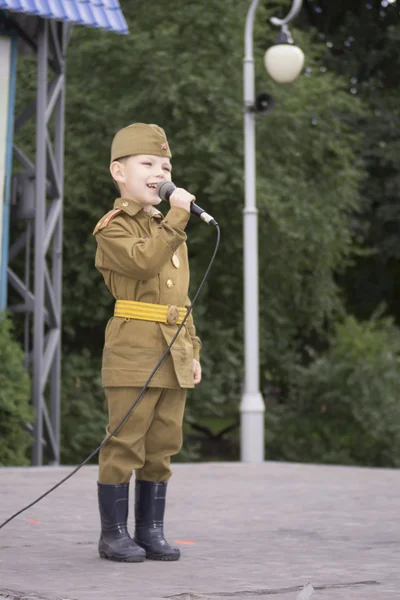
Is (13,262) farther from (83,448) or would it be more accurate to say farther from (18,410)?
(18,410)

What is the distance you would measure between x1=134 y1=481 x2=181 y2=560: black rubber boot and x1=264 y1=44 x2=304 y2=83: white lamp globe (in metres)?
8.05

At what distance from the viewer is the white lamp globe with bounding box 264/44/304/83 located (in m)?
12.3

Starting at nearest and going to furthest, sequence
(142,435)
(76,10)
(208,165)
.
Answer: (142,435), (76,10), (208,165)

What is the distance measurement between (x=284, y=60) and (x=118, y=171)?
7.56 m

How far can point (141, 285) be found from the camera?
16.2 feet

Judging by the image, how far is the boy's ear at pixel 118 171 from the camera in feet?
16.7

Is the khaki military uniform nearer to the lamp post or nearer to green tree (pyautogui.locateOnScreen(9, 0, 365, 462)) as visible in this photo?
Answer: the lamp post

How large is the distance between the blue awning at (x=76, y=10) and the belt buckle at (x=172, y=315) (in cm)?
556

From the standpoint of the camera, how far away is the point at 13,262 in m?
15.5

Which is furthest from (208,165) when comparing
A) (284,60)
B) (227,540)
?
Result: (227,540)

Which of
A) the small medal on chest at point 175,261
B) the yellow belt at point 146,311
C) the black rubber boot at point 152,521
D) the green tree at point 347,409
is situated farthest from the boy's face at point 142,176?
the green tree at point 347,409

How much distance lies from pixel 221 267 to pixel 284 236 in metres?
1.04

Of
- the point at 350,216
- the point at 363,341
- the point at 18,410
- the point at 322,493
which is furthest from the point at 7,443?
the point at 350,216

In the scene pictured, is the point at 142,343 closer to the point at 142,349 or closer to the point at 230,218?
the point at 142,349
